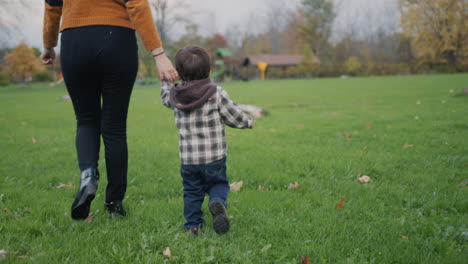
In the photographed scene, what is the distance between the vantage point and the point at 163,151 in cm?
564

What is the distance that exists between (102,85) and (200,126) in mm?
773

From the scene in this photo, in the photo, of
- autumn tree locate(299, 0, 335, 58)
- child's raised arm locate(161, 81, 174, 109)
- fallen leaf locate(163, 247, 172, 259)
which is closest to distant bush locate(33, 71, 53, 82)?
autumn tree locate(299, 0, 335, 58)

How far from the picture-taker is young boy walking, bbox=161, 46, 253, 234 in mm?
2461

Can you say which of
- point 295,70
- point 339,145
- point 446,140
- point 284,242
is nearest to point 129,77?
point 284,242

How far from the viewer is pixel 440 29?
4600cm

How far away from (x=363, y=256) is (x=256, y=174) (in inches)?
77.5

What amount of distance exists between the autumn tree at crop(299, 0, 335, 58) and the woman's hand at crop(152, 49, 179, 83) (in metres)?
67.6

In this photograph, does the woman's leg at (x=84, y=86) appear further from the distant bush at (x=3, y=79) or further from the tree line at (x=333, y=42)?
the distant bush at (x=3, y=79)

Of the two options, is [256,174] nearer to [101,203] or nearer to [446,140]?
[101,203]

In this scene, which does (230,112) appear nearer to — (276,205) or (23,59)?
(276,205)

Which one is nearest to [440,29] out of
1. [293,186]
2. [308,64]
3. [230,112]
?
[308,64]

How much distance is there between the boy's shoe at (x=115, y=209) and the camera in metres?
2.84

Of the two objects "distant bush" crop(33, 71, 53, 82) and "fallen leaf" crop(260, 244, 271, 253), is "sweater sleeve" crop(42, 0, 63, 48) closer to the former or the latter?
"fallen leaf" crop(260, 244, 271, 253)

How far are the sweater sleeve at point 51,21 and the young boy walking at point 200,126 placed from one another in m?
0.99
